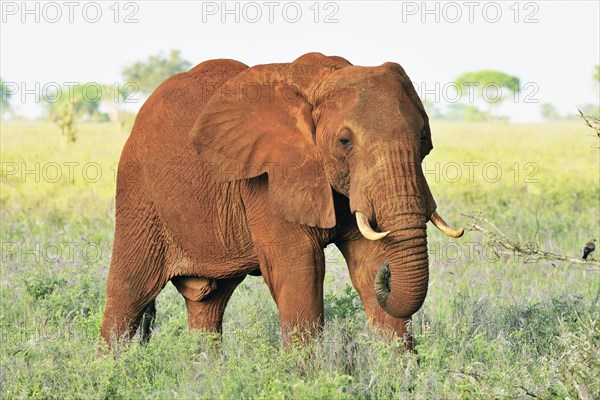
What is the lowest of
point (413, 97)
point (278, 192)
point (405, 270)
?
point (405, 270)

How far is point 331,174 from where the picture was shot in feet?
20.9

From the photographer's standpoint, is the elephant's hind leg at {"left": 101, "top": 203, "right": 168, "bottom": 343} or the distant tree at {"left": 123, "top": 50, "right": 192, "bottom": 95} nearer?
the elephant's hind leg at {"left": 101, "top": 203, "right": 168, "bottom": 343}

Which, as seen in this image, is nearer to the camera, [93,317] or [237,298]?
[93,317]

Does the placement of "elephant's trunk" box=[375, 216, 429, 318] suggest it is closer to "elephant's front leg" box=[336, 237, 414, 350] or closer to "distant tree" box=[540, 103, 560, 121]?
"elephant's front leg" box=[336, 237, 414, 350]

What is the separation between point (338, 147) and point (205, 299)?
6.99 ft

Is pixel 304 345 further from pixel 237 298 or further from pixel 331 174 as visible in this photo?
pixel 237 298

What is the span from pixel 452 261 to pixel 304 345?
451cm

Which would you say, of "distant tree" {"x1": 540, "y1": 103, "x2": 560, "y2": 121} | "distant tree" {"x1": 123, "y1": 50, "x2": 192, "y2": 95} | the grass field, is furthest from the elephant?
"distant tree" {"x1": 540, "y1": 103, "x2": 560, "y2": 121}

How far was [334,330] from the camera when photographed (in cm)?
683

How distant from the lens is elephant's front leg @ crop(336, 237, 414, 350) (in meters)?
6.55

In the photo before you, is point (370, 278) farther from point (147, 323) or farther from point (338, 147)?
point (147, 323)

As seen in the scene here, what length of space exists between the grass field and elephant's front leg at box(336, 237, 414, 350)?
0.12 m

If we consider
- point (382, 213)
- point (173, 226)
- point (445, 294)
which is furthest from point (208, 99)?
point (445, 294)

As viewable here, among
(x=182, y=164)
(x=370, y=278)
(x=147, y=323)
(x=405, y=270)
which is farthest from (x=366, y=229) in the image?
(x=147, y=323)
